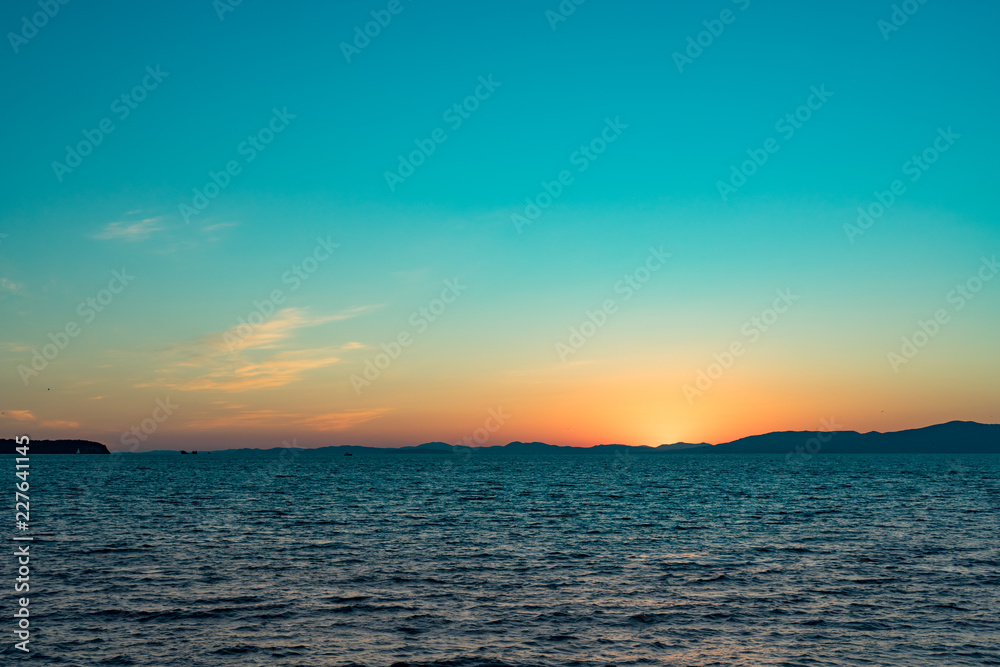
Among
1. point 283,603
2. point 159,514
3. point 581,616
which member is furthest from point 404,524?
point 581,616

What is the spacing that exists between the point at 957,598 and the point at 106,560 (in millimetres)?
34113

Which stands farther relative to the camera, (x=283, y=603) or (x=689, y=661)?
(x=283, y=603)

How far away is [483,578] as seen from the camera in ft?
91.8

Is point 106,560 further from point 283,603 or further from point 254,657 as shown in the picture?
point 254,657

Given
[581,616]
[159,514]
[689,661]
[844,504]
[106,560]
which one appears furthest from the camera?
[844,504]

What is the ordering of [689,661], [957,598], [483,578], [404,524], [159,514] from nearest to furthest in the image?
[689,661] < [957,598] < [483,578] < [404,524] < [159,514]

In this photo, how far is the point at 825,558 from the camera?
107ft

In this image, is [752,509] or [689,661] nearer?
[689,661]

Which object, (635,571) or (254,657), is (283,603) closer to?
(254,657)

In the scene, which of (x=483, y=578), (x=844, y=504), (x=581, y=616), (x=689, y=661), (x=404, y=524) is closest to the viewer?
(x=689, y=661)

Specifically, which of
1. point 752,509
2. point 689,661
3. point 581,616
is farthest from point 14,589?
point 752,509

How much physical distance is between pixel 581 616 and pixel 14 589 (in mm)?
19840

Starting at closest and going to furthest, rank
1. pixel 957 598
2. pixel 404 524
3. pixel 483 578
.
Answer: pixel 957 598
pixel 483 578
pixel 404 524

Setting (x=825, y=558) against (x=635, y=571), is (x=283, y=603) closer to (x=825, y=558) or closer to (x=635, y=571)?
(x=635, y=571)
